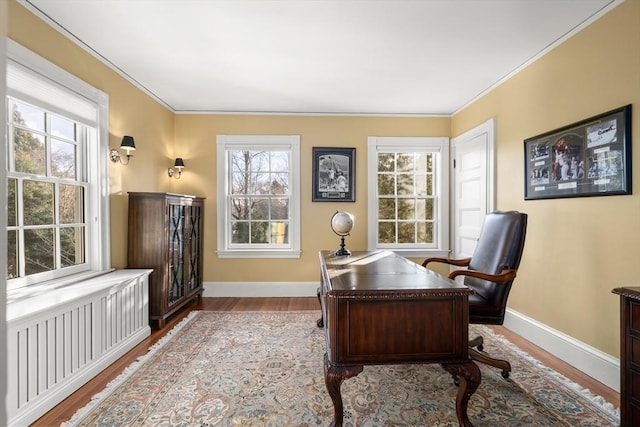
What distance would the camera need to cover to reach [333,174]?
4.27m

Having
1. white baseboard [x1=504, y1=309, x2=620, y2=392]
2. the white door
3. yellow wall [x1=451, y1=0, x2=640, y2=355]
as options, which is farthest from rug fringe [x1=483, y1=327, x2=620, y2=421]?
the white door

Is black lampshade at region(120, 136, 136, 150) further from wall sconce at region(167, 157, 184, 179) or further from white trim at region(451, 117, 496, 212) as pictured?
white trim at region(451, 117, 496, 212)

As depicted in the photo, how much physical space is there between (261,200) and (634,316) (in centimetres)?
375

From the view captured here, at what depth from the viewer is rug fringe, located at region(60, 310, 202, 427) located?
1.79m

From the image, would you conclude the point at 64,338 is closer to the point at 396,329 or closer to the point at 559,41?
the point at 396,329

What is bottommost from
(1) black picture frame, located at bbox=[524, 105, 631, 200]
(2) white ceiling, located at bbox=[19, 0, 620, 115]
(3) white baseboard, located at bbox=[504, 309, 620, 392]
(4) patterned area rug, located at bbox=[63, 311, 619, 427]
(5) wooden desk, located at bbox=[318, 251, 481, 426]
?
(4) patterned area rug, located at bbox=[63, 311, 619, 427]

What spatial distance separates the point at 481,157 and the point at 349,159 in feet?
5.33

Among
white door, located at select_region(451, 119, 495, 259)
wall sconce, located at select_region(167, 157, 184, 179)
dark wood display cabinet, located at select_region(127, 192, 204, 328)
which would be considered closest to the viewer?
dark wood display cabinet, located at select_region(127, 192, 204, 328)

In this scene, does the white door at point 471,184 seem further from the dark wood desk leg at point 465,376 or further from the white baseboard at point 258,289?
the dark wood desk leg at point 465,376

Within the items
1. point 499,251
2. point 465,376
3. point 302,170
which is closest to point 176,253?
point 302,170

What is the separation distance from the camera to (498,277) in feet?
6.69

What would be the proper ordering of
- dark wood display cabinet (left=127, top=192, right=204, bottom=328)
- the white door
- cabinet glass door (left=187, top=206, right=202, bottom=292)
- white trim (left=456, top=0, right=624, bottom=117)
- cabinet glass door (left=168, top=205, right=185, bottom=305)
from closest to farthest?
white trim (left=456, top=0, right=624, bottom=117)
dark wood display cabinet (left=127, top=192, right=204, bottom=328)
cabinet glass door (left=168, top=205, right=185, bottom=305)
the white door
cabinet glass door (left=187, top=206, right=202, bottom=292)

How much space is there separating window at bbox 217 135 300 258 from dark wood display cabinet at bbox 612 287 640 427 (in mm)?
3264

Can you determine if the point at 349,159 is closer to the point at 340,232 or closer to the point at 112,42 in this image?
the point at 340,232
